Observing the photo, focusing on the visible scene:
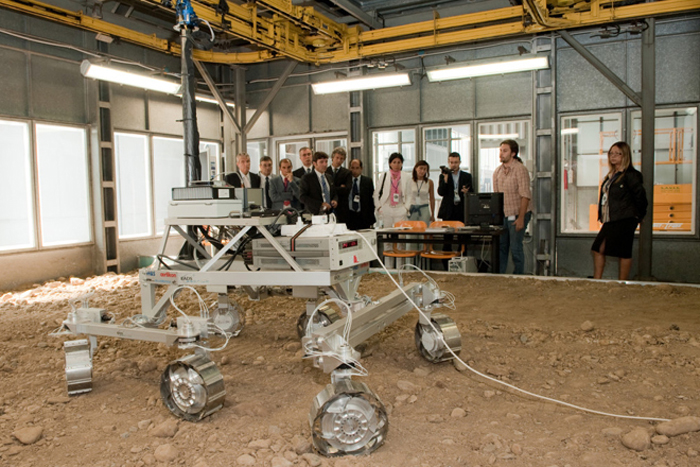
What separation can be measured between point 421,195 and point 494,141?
181 cm

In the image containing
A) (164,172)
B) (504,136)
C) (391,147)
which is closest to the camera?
(504,136)

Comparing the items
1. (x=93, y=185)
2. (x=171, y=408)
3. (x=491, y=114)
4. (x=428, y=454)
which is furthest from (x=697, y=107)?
(x=93, y=185)

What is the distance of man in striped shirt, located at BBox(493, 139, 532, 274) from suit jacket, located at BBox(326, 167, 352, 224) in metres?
1.94

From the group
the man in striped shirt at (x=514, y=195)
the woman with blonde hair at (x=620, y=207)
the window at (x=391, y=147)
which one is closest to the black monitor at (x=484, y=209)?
the man in striped shirt at (x=514, y=195)

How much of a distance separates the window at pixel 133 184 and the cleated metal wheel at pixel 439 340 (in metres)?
7.20

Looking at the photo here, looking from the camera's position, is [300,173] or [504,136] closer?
[300,173]

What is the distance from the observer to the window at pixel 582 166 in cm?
820

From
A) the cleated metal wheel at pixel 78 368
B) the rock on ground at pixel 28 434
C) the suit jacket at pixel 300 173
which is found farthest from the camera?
the suit jacket at pixel 300 173

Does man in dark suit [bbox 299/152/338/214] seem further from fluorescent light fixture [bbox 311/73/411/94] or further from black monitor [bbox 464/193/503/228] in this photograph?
fluorescent light fixture [bbox 311/73/411/94]

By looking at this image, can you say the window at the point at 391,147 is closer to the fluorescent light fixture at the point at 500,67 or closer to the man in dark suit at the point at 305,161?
the fluorescent light fixture at the point at 500,67

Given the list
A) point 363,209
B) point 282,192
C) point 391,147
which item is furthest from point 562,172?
point 282,192

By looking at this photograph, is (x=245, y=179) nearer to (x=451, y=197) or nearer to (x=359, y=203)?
(x=359, y=203)

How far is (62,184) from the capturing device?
320 inches

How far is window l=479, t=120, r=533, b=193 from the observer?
8.72 meters
